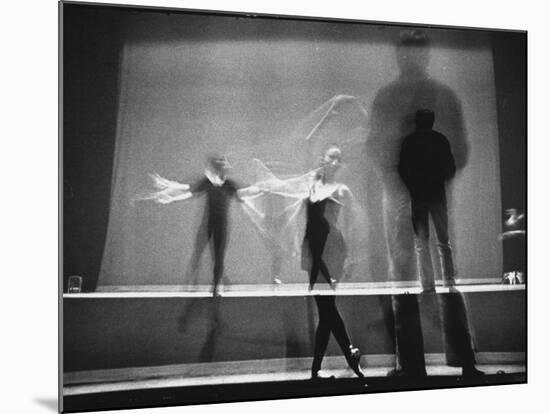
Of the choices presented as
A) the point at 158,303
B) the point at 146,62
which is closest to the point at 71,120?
the point at 146,62

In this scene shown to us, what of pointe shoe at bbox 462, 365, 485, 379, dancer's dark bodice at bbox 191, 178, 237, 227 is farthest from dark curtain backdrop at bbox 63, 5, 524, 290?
pointe shoe at bbox 462, 365, 485, 379

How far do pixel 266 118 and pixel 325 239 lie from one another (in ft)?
2.11

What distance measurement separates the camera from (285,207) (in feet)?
14.3

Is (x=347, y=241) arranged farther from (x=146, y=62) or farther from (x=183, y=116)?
(x=146, y=62)

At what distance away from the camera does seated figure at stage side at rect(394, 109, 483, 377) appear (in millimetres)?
4559

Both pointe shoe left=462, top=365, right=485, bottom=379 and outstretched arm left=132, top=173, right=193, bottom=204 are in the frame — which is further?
pointe shoe left=462, top=365, right=485, bottom=379

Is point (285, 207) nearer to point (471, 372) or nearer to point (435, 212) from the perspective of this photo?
point (435, 212)

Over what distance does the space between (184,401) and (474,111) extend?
2.02m

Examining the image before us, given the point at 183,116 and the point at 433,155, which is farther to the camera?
the point at 433,155

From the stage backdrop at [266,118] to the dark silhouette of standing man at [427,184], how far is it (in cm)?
5

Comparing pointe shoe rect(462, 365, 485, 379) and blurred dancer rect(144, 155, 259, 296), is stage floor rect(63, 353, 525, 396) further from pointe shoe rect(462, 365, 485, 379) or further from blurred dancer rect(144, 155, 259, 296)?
blurred dancer rect(144, 155, 259, 296)

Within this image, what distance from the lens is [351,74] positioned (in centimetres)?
446

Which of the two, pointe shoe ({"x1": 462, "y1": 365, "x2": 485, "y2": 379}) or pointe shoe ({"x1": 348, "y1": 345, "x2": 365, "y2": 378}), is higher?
pointe shoe ({"x1": 348, "y1": 345, "x2": 365, "y2": 378})

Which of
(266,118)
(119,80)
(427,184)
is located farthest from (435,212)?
(119,80)
